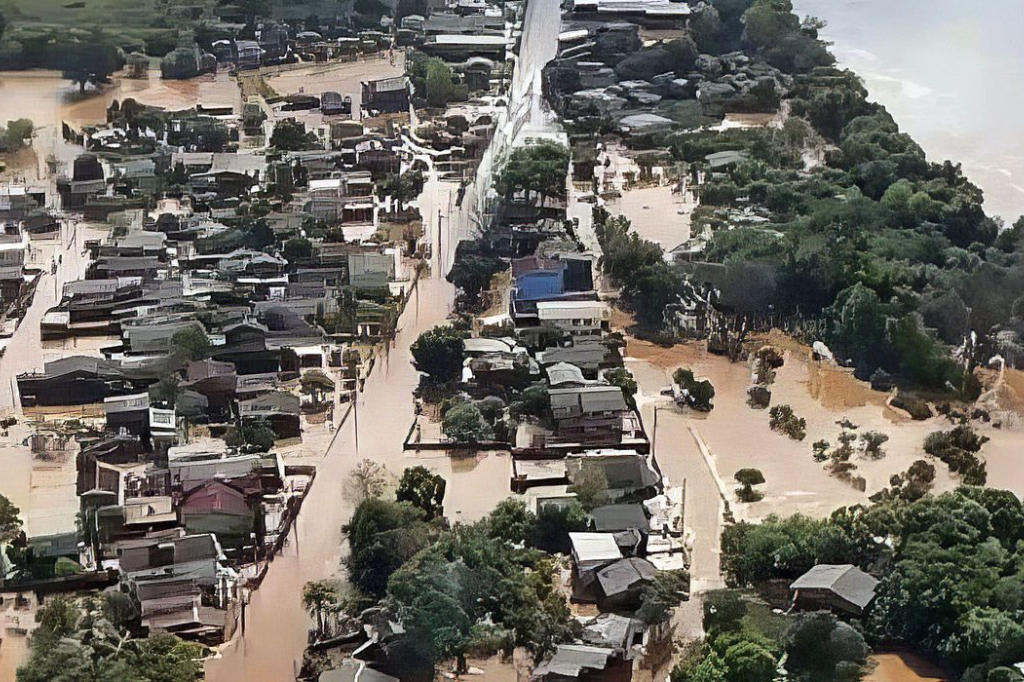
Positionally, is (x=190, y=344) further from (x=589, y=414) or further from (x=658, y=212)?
(x=658, y=212)

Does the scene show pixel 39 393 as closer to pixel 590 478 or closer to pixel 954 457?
pixel 590 478

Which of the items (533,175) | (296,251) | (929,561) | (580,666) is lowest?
(580,666)

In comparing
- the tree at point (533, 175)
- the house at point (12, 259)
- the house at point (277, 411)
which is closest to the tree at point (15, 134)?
the house at point (12, 259)

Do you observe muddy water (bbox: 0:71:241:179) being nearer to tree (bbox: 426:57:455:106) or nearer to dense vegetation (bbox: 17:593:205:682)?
tree (bbox: 426:57:455:106)

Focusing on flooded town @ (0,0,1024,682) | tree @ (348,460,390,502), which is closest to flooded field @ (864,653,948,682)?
flooded town @ (0,0,1024,682)

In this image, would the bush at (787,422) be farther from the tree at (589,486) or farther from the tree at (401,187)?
the tree at (401,187)

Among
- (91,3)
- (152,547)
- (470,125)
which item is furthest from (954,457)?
(91,3)

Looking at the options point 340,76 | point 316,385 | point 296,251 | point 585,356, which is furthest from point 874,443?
point 340,76
